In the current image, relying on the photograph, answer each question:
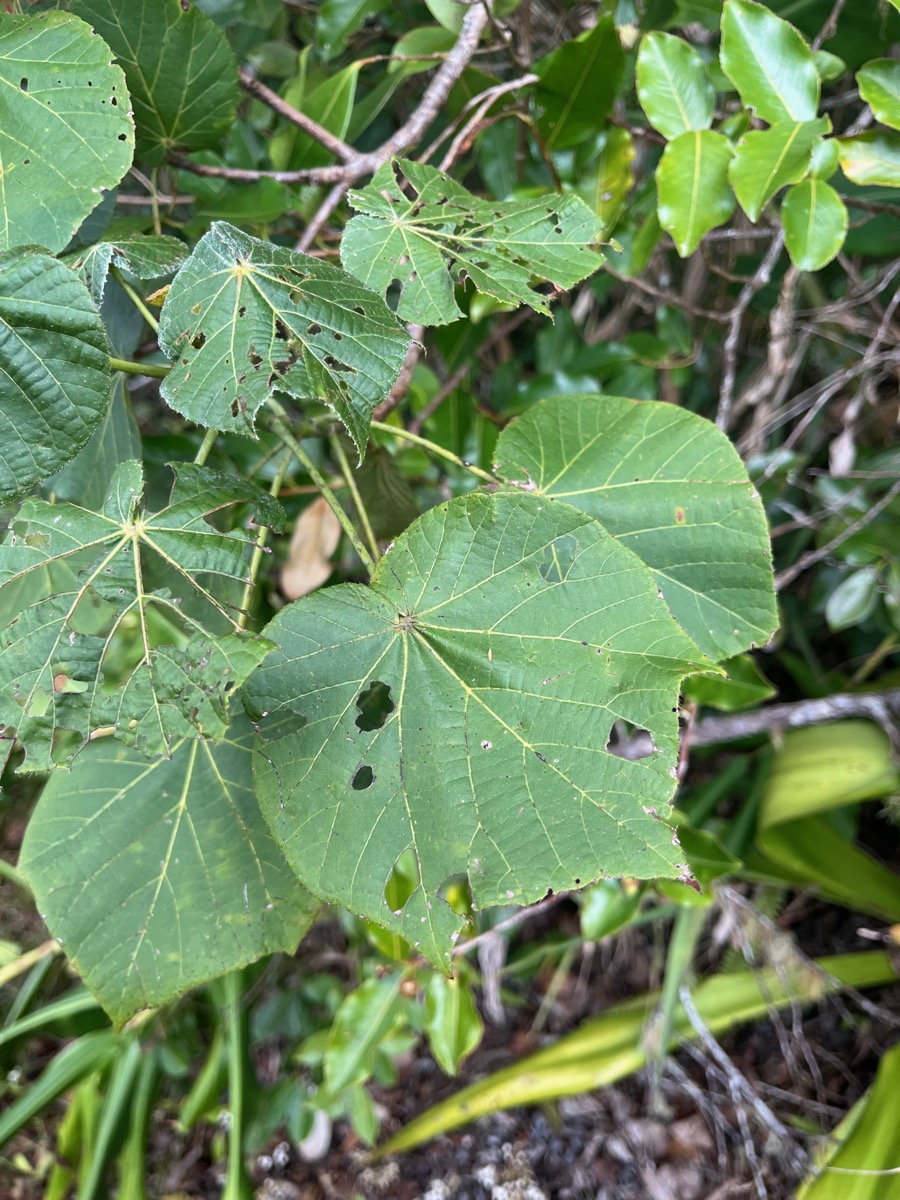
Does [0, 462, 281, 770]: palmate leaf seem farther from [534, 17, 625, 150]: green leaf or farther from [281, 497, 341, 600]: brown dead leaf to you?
Answer: [534, 17, 625, 150]: green leaf

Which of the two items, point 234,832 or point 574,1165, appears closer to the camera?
point 234,832

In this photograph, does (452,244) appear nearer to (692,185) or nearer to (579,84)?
(692,185)

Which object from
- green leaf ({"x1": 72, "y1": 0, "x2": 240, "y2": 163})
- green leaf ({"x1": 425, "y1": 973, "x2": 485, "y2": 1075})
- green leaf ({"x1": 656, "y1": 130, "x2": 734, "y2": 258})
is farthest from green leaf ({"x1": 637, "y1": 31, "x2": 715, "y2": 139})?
green leaf ({"x1": 425, "y1": 973, "x2": 485, "y2": 1075})

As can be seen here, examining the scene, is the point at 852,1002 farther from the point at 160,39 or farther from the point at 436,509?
the point at 160,39

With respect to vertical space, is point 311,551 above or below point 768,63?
below

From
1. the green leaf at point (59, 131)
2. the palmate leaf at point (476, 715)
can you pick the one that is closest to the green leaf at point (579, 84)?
the green leaf at point (59, 131)

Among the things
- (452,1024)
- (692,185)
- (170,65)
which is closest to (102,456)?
(170,65)

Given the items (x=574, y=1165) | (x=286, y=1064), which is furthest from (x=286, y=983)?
(x=574, y=1165)
